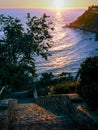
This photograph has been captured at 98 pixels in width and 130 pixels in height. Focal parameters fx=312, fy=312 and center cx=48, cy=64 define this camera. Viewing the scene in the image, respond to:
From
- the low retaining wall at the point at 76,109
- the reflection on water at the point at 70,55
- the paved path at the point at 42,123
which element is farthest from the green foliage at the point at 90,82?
the reflection on water at the point at 70,55

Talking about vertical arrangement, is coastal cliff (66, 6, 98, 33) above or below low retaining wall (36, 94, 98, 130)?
below

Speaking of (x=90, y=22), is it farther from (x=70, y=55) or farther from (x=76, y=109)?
(x=76, y=109)

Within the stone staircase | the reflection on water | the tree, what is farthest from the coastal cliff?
the stone staircase

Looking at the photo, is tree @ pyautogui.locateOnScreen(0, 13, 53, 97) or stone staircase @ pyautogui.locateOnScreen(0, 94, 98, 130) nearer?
stone staircase @ pyautogui.locateOnScreen(0, 94, 98, 130)

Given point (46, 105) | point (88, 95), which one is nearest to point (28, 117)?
point (88, 95)

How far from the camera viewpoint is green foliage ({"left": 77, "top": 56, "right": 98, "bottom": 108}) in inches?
295

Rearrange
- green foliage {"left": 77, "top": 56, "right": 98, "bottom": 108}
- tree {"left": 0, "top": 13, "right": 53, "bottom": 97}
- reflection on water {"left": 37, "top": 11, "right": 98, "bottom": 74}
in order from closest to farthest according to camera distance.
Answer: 1. green foliage {"left": 77, "top": 56, "right": 98, "bottom": 108}
2. tree {"left": 0, "top": 13, "right": 53, "bottom": 97}
3. reflection on water {"left": 37, "top": 11, "right": 98, "bottom": 74}

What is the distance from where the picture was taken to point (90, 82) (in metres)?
7.70

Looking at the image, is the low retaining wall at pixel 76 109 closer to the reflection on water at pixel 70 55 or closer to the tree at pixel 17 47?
the tree at pixel 17 47

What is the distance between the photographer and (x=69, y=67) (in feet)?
242

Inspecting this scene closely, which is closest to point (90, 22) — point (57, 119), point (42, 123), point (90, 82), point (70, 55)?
point (70, 55)

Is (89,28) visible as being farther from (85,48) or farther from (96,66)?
(96,66)

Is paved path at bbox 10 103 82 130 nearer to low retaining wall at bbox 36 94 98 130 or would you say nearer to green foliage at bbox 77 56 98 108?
low retaining wall at bbox 36 94 98 130

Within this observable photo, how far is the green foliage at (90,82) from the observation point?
295 inches
